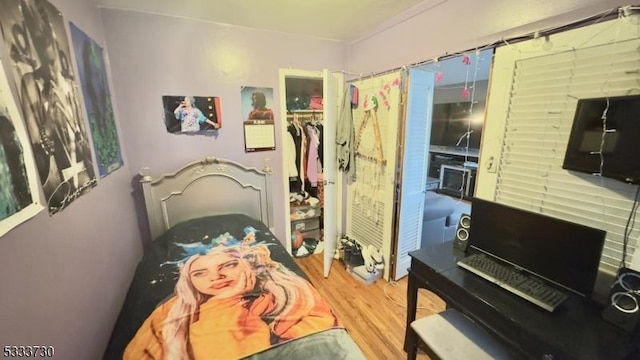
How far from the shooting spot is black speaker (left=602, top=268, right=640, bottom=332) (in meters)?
0.88

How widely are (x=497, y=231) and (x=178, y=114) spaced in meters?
2.50

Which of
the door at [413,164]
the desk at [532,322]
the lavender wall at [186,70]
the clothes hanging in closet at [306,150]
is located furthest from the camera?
the clothes hanging in closet at [306,150]

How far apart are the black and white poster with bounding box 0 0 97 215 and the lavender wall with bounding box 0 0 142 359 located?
0.09 meters

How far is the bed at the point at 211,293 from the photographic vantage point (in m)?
1.00

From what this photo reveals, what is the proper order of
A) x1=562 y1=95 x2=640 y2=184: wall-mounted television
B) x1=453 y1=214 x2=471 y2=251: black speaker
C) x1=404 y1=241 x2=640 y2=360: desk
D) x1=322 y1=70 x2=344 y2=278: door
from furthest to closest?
x1=322 y1=70 x2=344 y2=278: door < x1=453 y1=214 x2=471 y2=251: black speaker < x1=562 y1=95 x2=640 y2=184: wall-mounted television < x1=404 y1=241 x2=640 y2=360: desk

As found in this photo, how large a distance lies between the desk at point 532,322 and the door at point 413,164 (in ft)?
2.92

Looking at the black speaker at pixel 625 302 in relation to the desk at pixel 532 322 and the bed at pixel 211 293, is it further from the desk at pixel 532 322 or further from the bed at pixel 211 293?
the bed at pixel 211 293

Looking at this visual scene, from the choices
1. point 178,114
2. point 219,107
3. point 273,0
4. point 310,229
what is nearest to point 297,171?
point 310,229

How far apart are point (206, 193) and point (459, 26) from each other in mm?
2391

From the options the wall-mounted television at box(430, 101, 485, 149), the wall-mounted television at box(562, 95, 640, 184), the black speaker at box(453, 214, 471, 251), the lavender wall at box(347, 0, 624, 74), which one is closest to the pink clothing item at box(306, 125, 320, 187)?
the lavender wall at box(347, 0, 624, 74)

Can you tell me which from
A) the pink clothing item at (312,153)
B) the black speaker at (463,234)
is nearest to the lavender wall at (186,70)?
the pink clothing item at (312,153)

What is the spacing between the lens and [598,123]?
1058mm

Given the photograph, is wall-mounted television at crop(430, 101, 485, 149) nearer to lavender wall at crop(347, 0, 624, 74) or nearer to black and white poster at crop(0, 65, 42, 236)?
lavender wall at crop(347, 0, 624, 74)

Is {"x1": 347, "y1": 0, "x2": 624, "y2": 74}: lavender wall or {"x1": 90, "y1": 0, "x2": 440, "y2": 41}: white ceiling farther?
{"x1": 90, "y1": 0, "x2": 440, "y2": 41}: white ceiling
